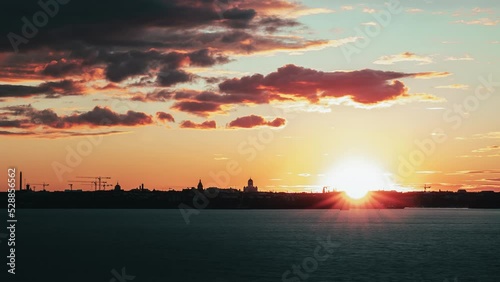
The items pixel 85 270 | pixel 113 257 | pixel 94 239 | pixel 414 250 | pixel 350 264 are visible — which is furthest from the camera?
pixel 94 239

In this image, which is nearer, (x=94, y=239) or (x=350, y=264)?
(x=350, y=264)

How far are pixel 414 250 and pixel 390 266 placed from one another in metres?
35.2

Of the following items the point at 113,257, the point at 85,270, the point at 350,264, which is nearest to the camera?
the point at 85,270

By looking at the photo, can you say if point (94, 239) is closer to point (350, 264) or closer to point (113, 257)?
point (113, 257)

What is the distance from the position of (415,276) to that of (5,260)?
6971 centimetres

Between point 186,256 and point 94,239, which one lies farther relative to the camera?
point 94,239

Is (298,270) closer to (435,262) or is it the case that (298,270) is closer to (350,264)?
(350,264)

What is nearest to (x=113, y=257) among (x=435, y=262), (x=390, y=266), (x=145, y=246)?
(x=145, y=246)

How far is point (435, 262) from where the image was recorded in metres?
120

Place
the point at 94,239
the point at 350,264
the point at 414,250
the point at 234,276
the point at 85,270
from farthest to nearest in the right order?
the point at 94,239, the point at 414,250, the point at 350,264, the point at 85,270, the point at 234,276

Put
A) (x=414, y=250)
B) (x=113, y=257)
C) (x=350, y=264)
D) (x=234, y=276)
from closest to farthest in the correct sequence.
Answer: (x=234, y=276), (x=350, y=264), (x=113, y=257), (x=414, y=250)

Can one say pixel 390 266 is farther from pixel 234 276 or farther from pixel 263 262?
pixel 234 276

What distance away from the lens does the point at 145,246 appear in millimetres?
150375

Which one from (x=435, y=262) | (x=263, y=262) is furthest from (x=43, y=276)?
(x=435, y=262)
